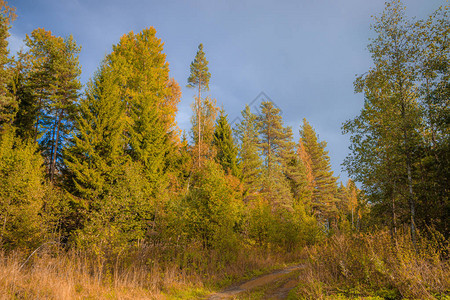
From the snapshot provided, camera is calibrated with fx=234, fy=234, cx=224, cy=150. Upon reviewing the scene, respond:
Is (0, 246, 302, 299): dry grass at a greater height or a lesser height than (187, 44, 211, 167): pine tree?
lesser

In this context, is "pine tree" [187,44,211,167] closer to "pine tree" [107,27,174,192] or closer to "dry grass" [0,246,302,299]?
"pine tree" [107,27,174,192]

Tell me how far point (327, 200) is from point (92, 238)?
3335 cm

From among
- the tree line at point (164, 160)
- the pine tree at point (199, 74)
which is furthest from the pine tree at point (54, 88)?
the pine tree at point (199, 74)

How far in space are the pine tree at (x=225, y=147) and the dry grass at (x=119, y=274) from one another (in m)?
9.54

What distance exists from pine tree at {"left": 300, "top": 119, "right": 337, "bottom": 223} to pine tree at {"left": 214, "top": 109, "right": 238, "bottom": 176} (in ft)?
56.1

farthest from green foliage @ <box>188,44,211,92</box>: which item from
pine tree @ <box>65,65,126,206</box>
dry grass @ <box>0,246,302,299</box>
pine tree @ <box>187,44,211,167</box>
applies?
dry grass @ <box>0,246,302,299</box>

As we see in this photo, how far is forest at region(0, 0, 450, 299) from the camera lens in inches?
269

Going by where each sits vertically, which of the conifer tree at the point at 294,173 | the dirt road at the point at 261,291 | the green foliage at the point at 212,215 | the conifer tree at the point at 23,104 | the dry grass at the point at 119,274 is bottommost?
the dirt road at the point at 261,291

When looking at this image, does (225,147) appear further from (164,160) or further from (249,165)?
(164,160)

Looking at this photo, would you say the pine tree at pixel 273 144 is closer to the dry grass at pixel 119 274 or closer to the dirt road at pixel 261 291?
the dry grass at pixel 119 274

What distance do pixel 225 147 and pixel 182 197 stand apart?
403 inches

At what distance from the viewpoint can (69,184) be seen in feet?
53.5

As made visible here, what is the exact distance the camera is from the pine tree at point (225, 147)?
2311 cm

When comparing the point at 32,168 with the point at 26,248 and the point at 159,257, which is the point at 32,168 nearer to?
the point at 26,248
